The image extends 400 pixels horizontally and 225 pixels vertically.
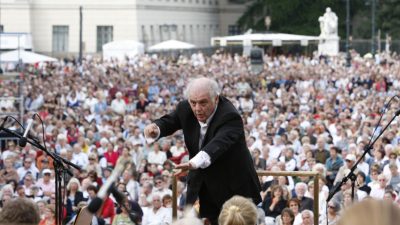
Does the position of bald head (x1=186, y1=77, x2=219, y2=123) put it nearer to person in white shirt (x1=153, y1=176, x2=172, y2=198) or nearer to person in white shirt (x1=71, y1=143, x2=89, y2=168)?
person in white shirt (x1=153, y1=176, x2=172, y2=198)

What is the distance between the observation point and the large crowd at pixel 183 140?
13.7m

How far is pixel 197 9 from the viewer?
85.2 m

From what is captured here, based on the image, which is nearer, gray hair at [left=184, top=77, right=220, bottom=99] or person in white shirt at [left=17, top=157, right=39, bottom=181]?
gray hair at [left=184, top=77, right=220, bottom=99]

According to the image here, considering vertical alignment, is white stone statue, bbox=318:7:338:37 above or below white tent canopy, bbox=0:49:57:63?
above

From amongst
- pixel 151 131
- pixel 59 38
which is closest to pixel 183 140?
pixel 151 131

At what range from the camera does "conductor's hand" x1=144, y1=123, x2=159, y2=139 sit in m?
7.62

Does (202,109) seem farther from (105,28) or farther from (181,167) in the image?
(105,28)

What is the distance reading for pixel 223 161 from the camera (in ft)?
24.9

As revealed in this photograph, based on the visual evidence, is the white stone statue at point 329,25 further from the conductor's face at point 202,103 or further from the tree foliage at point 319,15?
the conductor's face at point 202,103

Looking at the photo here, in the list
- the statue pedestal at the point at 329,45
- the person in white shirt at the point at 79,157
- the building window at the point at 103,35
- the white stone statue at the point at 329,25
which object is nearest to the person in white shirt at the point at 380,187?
the person in white shirt at the point at 79,157

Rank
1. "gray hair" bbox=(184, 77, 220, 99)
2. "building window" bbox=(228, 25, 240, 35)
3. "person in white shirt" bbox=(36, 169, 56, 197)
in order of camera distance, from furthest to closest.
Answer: "building window" bbox=(228, 25, 240, 35)
"person in white shirt" bbox=(36, 169, 56, 197)
"gray hair" bbox=(184, 77, 220, 99)

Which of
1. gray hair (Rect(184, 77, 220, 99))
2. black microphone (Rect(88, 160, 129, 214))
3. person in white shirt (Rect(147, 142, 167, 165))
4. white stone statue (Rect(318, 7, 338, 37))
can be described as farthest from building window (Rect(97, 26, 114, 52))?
black microphone (Rect(88, 160, 129, 214))

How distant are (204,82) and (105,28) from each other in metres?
67.2

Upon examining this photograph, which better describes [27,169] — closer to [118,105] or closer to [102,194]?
[118,105]
